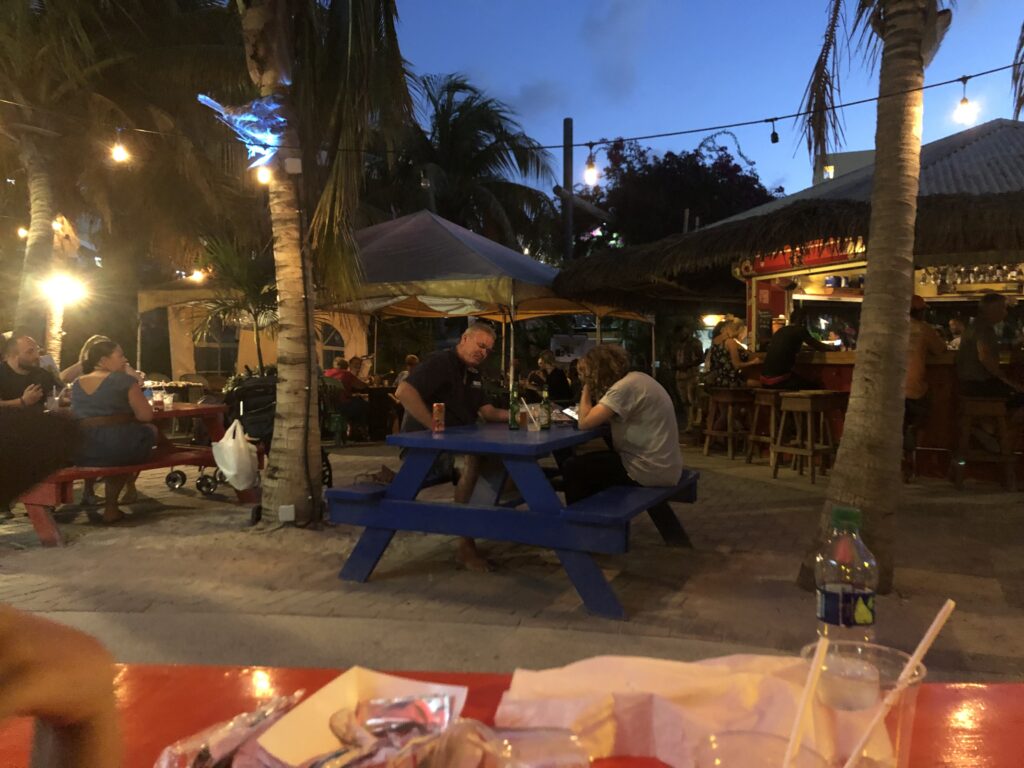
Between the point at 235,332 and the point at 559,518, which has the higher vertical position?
the point at 235,332

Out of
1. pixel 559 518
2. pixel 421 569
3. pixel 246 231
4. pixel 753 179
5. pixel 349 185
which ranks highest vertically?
pixel 753 179

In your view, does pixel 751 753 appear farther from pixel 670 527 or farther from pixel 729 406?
pixel 729 406

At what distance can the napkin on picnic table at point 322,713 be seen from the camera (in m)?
1.05

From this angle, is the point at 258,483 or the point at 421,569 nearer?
the point at 421,569

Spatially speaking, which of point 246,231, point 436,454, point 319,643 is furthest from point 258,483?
point 246,231

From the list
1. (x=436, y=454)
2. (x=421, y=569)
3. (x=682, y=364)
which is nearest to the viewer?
(x=436, y=454)

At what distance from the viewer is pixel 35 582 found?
4965 millimetres

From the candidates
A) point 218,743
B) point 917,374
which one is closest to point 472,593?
point 218,743

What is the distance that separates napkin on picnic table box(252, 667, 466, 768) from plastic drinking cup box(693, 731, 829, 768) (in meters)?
0.41

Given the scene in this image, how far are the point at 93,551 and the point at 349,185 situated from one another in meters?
3.65

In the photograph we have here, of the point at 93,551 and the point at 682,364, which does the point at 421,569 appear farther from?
the point at 682,364

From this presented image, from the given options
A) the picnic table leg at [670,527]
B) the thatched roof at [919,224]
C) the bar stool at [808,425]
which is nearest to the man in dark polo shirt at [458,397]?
the picnic table leg at [670,527]

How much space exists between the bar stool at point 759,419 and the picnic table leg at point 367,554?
5.58 meters

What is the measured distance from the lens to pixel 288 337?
6.32 metres
